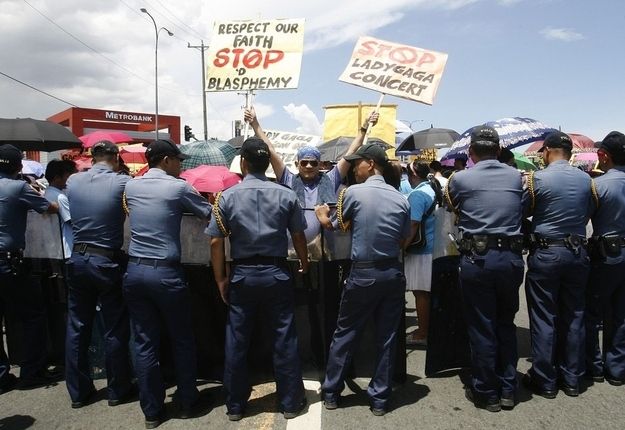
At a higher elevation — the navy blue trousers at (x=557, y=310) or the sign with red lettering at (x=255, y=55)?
the sign with red lettering at (x=255, y=55)

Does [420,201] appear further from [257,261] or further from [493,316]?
[257,261]

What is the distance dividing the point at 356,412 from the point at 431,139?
28.6 ft

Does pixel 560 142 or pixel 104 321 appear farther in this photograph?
pixel 560 142

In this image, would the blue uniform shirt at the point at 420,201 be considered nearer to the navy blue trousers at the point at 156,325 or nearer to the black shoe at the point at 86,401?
the navy blue trousers at the point at 156,325

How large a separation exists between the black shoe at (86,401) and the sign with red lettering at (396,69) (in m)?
4.18

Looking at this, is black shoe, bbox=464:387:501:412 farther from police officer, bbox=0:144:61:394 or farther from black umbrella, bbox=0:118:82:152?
black umbrella, bbox=0:118:82:152

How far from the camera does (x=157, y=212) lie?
3465mm

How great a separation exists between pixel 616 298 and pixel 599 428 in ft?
4.20

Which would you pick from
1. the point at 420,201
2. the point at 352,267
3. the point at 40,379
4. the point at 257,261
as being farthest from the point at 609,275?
the point at 40,379

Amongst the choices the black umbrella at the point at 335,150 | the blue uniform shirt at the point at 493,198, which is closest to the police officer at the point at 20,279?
the blue uniform shirt at the point at 493,198

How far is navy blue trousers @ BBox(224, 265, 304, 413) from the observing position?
133 inches

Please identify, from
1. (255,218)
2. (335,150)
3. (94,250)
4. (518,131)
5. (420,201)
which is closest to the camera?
(255,218)

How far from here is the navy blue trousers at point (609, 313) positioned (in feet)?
13.0

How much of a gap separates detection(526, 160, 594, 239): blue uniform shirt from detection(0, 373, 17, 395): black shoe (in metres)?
4.59
